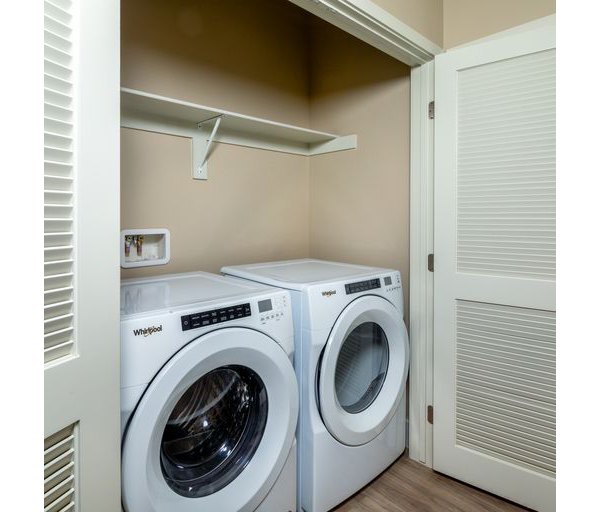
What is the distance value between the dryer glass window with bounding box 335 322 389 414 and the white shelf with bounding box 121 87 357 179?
1.16 meters

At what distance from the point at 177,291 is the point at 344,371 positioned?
34.8 inches

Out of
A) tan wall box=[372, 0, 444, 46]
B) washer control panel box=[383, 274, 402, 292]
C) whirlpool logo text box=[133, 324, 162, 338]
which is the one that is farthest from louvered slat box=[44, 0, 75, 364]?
washer control panel box=[383, 274, 402, 292]

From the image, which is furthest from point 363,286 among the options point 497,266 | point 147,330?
point 147,330

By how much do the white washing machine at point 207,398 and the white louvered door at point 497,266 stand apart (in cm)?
89

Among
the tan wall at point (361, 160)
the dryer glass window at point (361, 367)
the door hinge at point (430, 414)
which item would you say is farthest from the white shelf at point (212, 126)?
the door hinge at point (430, 414)

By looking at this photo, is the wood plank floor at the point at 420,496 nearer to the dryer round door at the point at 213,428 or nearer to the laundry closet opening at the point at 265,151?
the dryer round door at the point at 213,428

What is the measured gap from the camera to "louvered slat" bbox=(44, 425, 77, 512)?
2.72 feet

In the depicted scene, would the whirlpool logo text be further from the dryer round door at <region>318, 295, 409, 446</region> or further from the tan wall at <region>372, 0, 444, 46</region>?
the tan wall at <region>372, 0, 444, 46</region>

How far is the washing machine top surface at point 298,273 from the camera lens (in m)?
1.63

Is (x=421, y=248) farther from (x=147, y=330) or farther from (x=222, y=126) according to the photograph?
(x=147, y=330)

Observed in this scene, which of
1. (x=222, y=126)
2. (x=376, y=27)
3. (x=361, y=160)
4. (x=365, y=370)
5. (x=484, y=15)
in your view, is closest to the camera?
(x=376, y=27)

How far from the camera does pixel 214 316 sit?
125 cm

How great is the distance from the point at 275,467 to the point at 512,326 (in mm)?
1192
